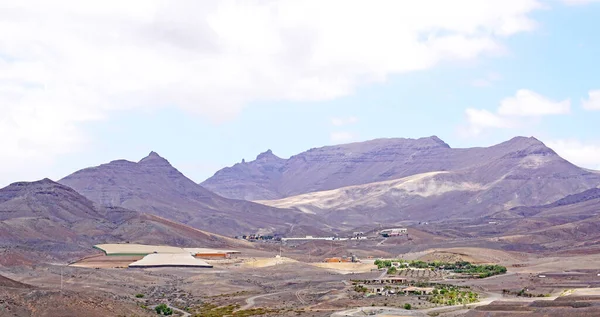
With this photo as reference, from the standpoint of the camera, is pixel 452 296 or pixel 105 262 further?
pixel 105 262

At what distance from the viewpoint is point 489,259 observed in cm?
19988

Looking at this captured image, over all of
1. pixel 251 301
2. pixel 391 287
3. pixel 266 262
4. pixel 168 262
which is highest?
pixel 168 262

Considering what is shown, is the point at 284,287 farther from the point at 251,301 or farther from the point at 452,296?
the point at 452,296

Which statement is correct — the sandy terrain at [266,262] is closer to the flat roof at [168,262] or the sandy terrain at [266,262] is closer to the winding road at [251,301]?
the flat roof at [168,262]

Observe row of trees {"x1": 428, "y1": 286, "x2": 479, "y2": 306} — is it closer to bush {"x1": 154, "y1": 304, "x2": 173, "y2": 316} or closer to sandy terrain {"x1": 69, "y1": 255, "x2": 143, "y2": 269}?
bush {"x1": 154, "y1": 304, "x2": 173, "y2": 316}

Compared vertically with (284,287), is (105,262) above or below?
above

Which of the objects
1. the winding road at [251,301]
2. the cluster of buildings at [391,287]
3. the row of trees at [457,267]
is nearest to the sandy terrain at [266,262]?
the row of trees at [457,267]

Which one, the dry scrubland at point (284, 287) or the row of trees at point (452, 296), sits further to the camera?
the row of trees at point (452, 296)

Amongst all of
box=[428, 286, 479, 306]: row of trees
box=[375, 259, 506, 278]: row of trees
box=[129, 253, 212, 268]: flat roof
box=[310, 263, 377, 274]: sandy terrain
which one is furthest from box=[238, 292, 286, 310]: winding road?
box=[129, 253, 212, 268]: flat roof

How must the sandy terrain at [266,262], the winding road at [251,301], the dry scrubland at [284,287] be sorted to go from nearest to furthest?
the dry scrubland at [284,287] < the winding road at [251,301] < the sandy terrain at [266,262]

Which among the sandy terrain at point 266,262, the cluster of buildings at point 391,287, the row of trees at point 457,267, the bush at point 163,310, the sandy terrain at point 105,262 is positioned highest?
the sandy terrain at point 105,262

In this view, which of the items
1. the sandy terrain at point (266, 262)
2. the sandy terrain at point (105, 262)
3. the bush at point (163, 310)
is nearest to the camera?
the bush at point (163, 310)

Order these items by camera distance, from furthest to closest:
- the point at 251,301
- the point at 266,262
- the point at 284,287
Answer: the point at 266,262
the point at 284,287
the point at 251,301

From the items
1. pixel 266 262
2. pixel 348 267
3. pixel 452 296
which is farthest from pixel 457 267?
pixel 452 296
